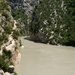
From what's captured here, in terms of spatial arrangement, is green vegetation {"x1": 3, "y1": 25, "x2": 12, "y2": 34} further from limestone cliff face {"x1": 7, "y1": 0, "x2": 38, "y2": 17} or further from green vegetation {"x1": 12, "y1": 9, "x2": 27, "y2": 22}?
limestone cliff face {"x1": 7, "y1": 0, "x2": 38, "y2": 17}

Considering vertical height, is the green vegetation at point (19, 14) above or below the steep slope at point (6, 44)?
above

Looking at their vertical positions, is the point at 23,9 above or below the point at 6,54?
above

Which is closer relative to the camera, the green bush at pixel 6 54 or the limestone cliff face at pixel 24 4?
the green bush at pixel 6 54

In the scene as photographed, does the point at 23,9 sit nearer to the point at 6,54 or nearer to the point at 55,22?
the point at 55,22

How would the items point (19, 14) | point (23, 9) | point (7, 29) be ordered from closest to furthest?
point (7, 29) → point (19, 14) → point (23, 9)

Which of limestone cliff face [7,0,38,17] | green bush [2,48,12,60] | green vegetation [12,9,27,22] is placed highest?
limestone cliff face [7,0,38,17]

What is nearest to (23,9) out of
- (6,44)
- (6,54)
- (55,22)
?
(55,22)

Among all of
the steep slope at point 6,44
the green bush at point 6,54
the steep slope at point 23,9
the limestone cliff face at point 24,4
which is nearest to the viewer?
the steep slope at point 6,44

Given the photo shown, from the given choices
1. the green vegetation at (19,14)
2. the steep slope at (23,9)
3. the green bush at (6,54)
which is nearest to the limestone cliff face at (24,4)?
the steep slope at (23,9)

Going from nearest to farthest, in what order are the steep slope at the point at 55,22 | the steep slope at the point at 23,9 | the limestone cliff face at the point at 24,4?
the steep slope at the point at 55,22 < the steep slope at the point at 23,9 < the limestone cliff face at the point at 24,4

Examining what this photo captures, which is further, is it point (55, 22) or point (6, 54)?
point (55, 22)

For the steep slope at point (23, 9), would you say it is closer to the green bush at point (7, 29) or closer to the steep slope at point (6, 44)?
the steep slope at point (6, 44)

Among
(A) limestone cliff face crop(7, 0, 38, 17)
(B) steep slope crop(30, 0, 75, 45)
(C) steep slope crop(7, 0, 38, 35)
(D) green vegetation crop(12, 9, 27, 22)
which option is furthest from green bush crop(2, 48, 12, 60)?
(A) limestone cliff face crop(7, 0, 38, 17)

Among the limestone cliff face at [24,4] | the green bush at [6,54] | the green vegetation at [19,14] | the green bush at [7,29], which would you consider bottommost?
the green bush at [6,54]
